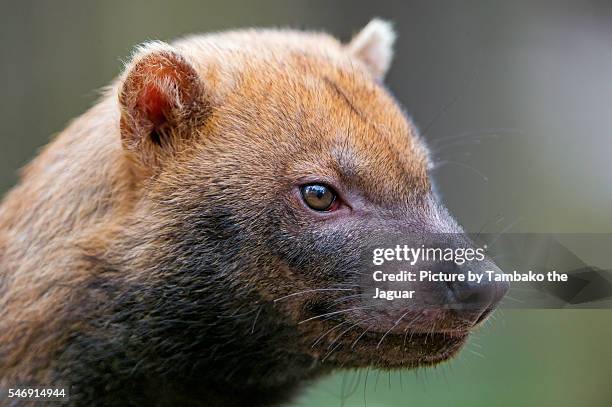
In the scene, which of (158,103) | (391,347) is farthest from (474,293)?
(158,103)

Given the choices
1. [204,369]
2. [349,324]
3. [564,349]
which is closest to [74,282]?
[204,369]

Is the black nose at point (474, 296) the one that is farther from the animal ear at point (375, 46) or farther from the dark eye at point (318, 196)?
the animal ear at point (375, 46)

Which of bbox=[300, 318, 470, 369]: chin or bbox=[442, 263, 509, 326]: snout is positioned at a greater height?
bbox=[442, 263, 509, 326]: snout

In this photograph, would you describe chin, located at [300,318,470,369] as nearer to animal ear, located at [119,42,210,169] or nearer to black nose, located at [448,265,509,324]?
black nose, located at [448,265,509,324]

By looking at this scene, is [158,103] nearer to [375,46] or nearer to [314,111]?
[314,111]

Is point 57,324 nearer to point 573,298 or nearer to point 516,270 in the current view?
point 516,270

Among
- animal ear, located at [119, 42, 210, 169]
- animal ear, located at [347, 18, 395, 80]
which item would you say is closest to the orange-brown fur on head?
animal ear, located at [119, 42, 210, 169]
